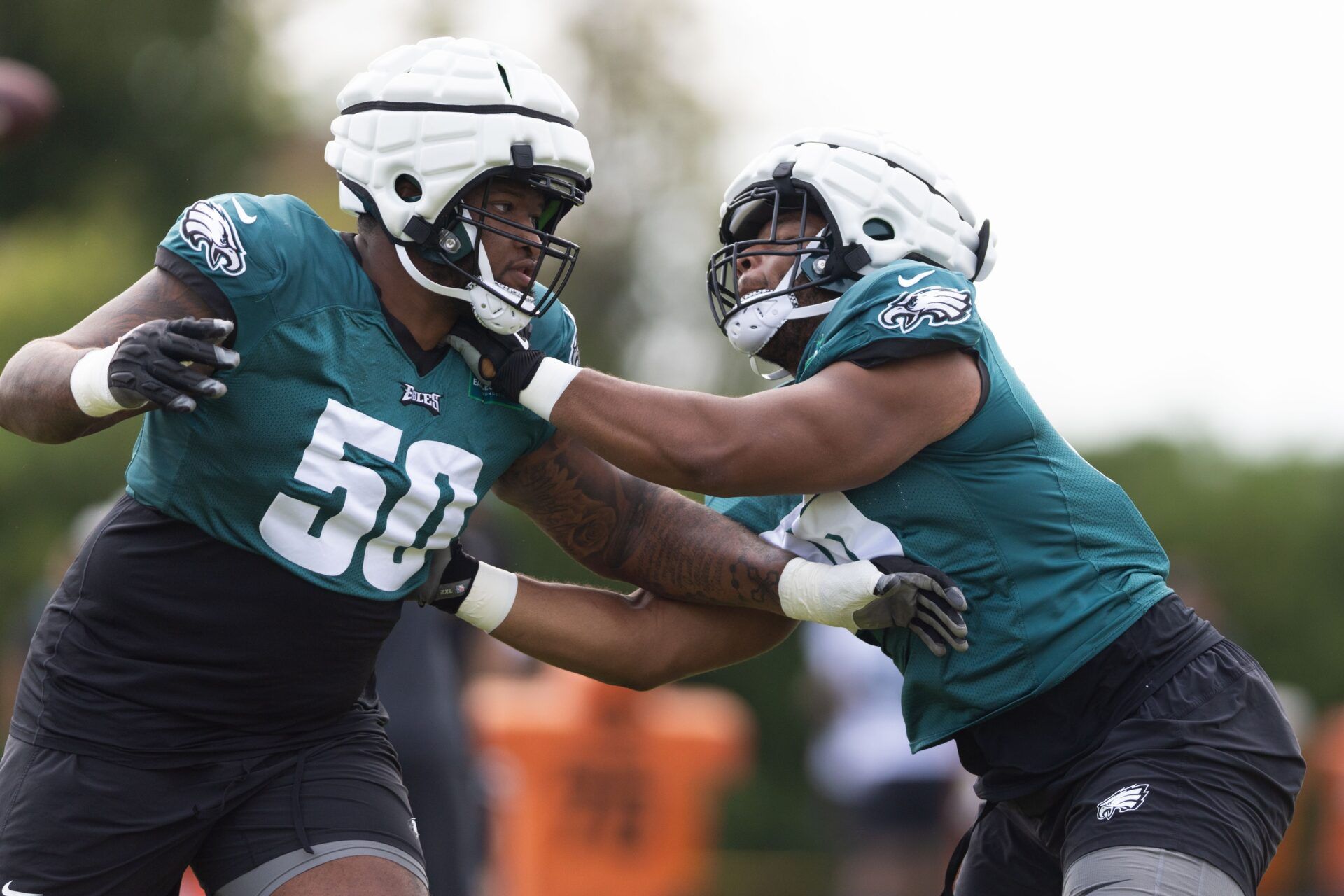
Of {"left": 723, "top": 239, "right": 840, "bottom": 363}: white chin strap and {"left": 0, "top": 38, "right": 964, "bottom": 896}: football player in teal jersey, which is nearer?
{"left": 0, "top": 38, "right": 964, "bottom": 896}: football player in teal jersey

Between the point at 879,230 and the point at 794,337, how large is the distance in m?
0.36

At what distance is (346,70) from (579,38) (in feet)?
12.5

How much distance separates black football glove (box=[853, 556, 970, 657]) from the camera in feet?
11.9

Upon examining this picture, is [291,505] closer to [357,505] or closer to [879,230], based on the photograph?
[357,505]

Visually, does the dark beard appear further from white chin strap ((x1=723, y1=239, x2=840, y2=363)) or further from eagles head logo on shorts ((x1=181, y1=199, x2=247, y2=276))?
eagles head logo on shorts ((x1=181, y1=199, x2=247, y2=276))

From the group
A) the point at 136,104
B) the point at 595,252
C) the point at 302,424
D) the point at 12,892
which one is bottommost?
the point at 595,252

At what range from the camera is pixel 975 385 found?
146 inches

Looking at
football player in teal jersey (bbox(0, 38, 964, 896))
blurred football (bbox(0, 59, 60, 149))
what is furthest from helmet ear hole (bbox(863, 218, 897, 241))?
blurred football (bbox(0, 59, 60, 149))

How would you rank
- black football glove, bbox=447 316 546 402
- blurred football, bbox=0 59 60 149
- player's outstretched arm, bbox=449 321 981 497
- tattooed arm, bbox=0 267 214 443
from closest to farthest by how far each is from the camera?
tattooed arm, bbox=0 267 214 443
player's outstretched arm, bbox=449 321 981 497
black football glove, bbox=447 316 546 402
blurred football, bbox=0 59 60 149

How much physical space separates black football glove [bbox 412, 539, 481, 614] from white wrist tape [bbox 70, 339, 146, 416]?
1052 millimetres

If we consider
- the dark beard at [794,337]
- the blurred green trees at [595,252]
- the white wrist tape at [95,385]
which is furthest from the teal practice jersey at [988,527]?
the blurred green trees at [595,252]

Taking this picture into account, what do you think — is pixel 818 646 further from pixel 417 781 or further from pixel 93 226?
pixel 93 226

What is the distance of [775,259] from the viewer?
4.12 m

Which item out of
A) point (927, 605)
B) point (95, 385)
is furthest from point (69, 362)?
point (927, 605)
